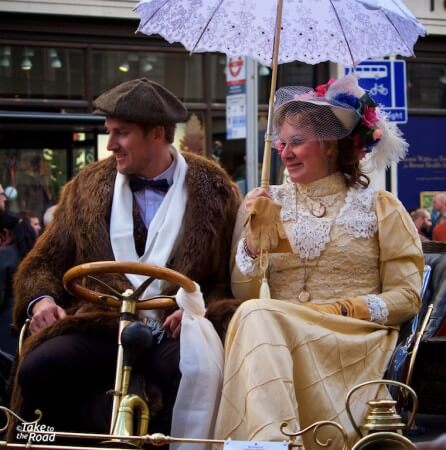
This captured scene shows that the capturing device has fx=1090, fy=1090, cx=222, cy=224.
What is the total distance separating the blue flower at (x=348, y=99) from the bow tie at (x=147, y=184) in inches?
30.8

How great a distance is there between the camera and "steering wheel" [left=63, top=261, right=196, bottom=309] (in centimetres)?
347

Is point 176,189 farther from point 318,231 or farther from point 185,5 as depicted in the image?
point 185,5

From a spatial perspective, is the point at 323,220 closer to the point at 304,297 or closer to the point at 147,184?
the point at 304,297

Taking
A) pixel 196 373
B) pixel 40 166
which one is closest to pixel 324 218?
pixel 196 373

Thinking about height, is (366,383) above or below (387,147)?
below

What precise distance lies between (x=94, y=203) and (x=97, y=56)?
9.47m

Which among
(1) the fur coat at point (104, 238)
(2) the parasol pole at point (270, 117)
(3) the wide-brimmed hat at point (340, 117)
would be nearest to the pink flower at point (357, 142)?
(3) the wide-brimmed hat at point (340, 117)

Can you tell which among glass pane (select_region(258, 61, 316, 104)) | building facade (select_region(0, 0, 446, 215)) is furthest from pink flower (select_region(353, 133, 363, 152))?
glass pane (select_region(258, 61, 316, 104))

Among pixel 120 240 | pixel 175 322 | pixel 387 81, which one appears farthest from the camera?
pixel 387 81

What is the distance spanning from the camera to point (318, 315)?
3787 millimetres

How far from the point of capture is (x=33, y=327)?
13.6 ft

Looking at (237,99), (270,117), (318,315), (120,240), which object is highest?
(237,99)

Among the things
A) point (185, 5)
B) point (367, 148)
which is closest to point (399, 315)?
point (367, 148)

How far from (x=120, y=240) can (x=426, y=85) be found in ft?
39.5
